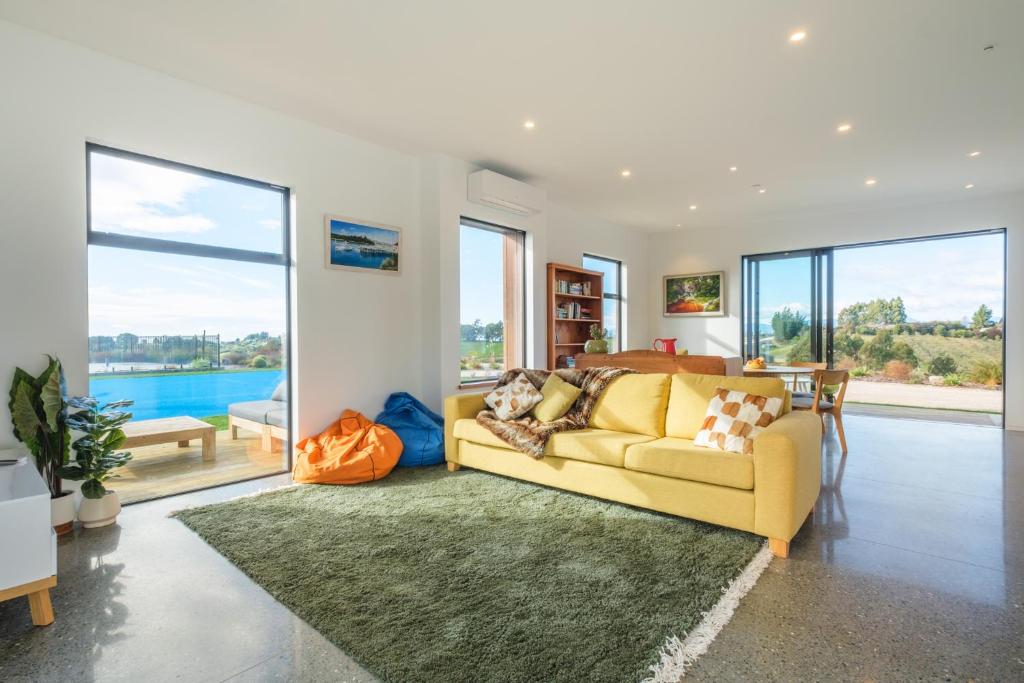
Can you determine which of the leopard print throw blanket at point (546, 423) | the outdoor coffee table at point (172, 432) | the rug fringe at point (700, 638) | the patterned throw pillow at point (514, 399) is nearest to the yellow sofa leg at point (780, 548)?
the rug fringe at point (700, 638)

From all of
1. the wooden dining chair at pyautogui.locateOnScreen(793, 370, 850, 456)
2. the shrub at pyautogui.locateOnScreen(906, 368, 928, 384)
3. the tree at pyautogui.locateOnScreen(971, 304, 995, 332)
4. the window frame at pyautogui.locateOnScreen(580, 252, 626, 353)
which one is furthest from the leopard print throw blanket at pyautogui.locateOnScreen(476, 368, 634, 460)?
the tree at pyautogui.locateOnScreen(971, 304, 995, 332)

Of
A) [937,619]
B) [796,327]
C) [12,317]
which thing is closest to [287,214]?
[12,317]

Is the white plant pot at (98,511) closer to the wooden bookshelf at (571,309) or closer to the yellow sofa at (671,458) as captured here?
the yellow sofa at (671,458)

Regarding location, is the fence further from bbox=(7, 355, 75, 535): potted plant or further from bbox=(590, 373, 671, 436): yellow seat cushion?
bbox=(590, 373, 671, 436): yellow seat cushion

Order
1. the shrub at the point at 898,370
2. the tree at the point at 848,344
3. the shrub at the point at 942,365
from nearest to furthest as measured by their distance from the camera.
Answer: the shrub at the point at 942,365 → the shrub at the point at 898,370 → the tree at the point at 848,344

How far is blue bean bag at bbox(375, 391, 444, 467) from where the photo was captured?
4449mm

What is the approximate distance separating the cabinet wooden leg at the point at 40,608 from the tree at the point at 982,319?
9024 mm

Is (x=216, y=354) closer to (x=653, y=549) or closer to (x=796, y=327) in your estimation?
(x=653, y=549)

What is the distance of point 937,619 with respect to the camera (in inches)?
80.7

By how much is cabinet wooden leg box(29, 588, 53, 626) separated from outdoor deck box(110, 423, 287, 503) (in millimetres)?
1610

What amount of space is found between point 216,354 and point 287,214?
4.22ft

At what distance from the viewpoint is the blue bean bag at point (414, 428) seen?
445 cm

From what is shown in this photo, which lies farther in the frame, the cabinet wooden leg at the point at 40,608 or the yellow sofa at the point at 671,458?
the yellow sofa at the point at 671,458

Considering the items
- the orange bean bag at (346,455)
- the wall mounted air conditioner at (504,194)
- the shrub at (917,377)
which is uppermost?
the wall mounted air conditioner at (504,194)
